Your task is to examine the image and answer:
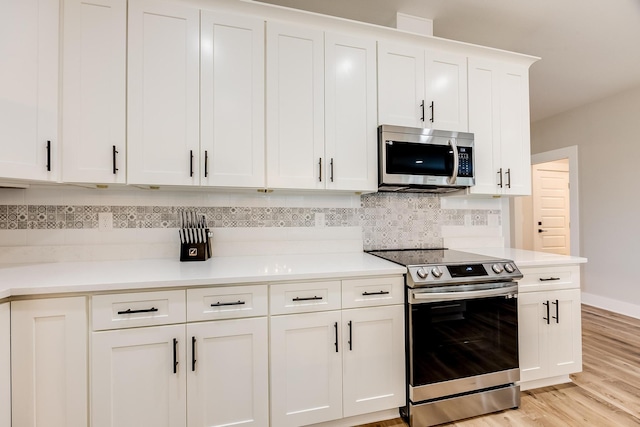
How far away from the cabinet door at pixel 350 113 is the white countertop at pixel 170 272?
57 centimetres

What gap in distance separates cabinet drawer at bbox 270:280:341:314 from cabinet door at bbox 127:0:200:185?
0.85 meters

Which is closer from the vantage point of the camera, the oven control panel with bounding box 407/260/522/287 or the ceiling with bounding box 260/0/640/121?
the oven control panel with bounding box 407/260/522/287

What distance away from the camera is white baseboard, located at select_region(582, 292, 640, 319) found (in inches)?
137

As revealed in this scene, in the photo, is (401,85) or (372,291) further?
(401,85)

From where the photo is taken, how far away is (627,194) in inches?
139

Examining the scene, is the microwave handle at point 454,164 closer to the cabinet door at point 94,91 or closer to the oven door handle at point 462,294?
the oven door handle at point 462,294

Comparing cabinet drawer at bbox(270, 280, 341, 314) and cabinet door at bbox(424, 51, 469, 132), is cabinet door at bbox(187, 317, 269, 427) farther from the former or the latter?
cabinet door at bbox(424, 51, 469, 132)

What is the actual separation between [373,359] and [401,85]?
1808 millimetres

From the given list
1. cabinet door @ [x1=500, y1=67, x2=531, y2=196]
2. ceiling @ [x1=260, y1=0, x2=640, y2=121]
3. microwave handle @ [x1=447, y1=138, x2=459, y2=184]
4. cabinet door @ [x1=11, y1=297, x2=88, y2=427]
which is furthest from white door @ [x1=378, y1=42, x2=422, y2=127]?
cabinet door @ [x1=11, y1=297, x2=88, y2=427]

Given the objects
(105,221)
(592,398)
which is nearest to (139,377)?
(105,221)

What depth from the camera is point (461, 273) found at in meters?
1.77

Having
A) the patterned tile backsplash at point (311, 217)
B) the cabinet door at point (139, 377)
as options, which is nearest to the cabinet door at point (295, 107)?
the patterned tile backsplash at point (311, 217)

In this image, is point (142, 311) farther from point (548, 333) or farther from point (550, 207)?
point (550, 207)

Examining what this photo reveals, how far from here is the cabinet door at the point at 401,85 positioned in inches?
82.9
